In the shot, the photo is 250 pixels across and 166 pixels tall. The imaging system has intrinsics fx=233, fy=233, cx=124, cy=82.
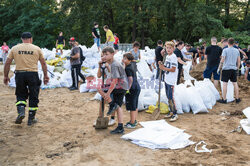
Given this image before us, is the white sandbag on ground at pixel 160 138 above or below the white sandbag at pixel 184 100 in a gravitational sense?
below

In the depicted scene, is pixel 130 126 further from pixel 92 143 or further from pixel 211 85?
pixel 211 85

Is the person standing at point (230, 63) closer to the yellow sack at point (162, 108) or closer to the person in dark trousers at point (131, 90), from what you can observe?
the yellow sack at point (162, 108)

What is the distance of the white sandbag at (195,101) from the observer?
16.9 feet

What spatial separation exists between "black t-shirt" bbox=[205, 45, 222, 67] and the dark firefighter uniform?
464cm

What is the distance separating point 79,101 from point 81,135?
2.54 m

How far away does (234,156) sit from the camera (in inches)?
122

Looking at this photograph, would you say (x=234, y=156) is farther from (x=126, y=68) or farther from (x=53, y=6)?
(x=53, y=6)

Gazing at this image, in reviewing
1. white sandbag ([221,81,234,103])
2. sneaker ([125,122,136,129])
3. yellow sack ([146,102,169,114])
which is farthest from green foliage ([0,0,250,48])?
sneaker ([125,122,136,129])

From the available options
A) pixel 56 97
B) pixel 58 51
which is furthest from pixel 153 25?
pixel 56 97

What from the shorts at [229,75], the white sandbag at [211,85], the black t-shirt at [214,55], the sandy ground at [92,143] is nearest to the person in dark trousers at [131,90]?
the sandy ground at [92,143]

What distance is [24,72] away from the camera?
4129 mm

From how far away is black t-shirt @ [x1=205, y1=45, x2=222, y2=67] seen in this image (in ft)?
21.6

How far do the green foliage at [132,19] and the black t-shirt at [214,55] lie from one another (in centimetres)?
1328

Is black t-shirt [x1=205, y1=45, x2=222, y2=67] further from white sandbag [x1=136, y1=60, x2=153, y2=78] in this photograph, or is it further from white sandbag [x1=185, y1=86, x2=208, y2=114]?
white sandbag [x1=136, y1=60, x2=153, y2=78]
